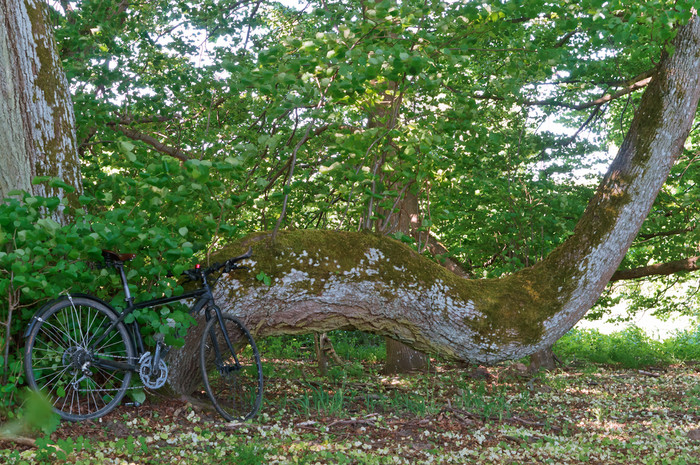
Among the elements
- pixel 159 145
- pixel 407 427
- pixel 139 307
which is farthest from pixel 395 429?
pixel 159 145

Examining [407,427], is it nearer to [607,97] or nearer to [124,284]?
[124,284]

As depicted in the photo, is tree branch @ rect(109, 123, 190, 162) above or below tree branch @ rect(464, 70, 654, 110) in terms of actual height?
below

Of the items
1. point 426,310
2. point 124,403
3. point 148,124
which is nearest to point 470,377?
point 426,310

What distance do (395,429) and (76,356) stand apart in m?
2.38

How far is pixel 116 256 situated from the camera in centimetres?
396

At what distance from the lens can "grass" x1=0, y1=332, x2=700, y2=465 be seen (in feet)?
11.5

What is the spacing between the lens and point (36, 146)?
4141 millimetres

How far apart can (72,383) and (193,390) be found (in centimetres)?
105

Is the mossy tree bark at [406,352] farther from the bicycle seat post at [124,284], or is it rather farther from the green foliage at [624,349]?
the bicycle seat post at [124,284]

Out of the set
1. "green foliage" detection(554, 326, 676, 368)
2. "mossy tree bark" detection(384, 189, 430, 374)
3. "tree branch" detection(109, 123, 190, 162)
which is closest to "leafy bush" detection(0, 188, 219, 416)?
"tree branch" detection(109, 123, 190, 162)

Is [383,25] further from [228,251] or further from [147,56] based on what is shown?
[147,56]

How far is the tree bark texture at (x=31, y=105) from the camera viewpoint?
401 cm

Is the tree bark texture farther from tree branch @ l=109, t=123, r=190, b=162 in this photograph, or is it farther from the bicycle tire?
tree branch @ l=109, t=123, r=190, b=162

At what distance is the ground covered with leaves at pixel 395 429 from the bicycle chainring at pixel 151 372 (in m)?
0.23
